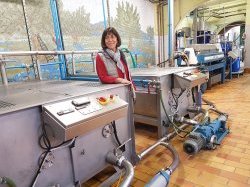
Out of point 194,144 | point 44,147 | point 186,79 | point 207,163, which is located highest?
point 186,79

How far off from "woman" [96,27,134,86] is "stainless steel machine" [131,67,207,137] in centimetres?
52

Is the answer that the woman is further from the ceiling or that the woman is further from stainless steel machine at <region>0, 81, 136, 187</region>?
the ceiling

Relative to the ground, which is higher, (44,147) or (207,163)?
(44,147)

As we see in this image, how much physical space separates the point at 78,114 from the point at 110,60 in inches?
35.6

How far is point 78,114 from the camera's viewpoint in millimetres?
1091

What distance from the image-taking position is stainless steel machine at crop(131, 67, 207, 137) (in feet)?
7.55

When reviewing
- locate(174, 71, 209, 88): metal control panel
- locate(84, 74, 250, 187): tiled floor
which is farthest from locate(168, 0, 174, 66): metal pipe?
locate(84, 74, 250, 187): tiled floor

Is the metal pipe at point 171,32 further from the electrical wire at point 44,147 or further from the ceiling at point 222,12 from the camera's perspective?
the ceiling at point 222,12

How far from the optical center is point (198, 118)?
296 centimetres

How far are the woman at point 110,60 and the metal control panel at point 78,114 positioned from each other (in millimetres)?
580

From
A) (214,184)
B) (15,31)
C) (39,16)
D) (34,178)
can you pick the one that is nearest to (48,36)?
(39,16)

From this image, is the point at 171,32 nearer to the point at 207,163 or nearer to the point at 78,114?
the point at 207,163

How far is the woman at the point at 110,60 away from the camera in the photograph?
183 cm

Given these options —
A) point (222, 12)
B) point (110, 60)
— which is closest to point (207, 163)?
point (110, 60)
